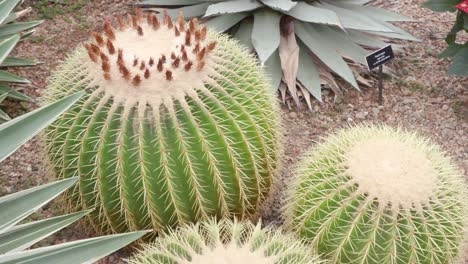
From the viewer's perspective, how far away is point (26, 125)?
6.47ft

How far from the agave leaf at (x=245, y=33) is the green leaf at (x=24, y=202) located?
2260mm

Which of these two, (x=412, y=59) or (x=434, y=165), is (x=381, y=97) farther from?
(x=434, y=165)

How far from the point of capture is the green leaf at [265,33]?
3.85m

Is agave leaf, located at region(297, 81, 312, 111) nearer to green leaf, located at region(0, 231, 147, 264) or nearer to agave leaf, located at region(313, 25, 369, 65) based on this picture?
agave leaf, located at region(313, 25, 369, 65)

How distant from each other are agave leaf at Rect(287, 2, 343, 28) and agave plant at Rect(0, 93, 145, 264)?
212 centimetres

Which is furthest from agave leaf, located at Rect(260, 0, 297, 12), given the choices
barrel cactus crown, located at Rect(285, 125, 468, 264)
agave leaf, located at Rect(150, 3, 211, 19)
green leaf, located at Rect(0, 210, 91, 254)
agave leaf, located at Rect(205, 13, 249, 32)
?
green leaf, located at Rect(0, 210, 91, 254)

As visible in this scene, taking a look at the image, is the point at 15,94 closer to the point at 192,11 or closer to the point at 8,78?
the point at 8,78

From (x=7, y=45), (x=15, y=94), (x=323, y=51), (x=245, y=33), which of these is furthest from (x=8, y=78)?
(x=323, y=51)

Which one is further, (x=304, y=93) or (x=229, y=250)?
(x=304, y=93)

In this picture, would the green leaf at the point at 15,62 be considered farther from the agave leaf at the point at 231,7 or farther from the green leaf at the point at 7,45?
the green leaf at the point at 7,45

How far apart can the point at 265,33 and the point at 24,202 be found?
2.30 meters

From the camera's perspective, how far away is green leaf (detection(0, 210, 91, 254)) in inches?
76.6

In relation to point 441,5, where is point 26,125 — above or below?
above

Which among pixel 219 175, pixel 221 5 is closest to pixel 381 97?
pixel 221 5
